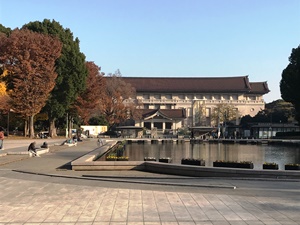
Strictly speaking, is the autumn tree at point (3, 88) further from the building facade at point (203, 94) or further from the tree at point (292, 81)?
the building facade at point (203, 94)

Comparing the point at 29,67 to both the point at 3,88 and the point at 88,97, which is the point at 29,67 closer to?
the point at 3,88

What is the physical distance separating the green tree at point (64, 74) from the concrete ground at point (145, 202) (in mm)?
36814

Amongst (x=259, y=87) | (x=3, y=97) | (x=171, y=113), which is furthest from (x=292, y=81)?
(x=259, y=87)

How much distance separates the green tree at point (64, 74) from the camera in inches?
1863

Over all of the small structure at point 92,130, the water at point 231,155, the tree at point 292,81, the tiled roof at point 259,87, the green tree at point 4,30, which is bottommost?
the water at point 231,155

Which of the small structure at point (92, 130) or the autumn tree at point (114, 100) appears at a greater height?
the autumn tree at point (114, 100)

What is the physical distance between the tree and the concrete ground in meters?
44.1

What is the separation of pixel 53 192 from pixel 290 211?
19.3 ft

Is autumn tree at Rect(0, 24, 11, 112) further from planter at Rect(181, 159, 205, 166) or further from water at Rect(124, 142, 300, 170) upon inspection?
planter at Rect(181, 159, 205, 166)

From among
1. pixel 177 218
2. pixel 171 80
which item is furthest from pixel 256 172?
pixel 171 80

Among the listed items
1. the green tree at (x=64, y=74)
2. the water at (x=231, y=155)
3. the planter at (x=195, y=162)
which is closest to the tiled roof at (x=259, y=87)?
the green tree at (x=64, y=74)

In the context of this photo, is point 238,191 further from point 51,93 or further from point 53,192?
point 51,93

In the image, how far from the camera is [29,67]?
42281 mm

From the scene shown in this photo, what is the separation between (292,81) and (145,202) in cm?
4995
